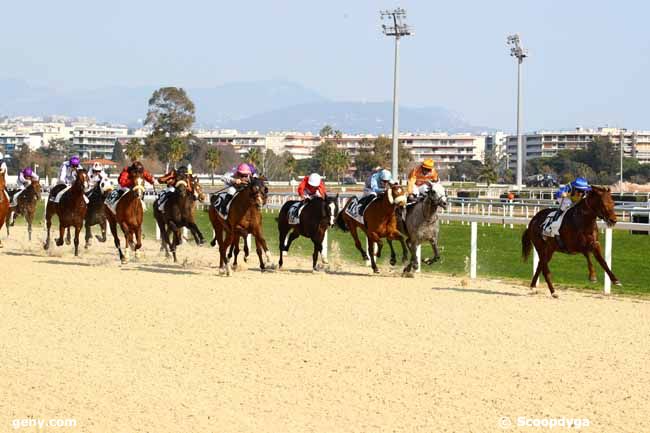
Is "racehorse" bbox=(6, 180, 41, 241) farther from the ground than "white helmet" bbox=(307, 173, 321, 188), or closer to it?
closer to it

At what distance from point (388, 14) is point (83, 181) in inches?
1364

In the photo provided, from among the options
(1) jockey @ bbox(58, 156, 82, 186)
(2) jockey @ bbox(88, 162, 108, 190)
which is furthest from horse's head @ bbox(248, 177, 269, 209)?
(1) jockey @ bbox(58, 156, 82, 186)

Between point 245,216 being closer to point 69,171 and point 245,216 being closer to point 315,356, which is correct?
point 69,171

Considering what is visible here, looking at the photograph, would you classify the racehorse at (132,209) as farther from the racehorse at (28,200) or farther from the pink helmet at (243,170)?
the racehorse at (28,200)

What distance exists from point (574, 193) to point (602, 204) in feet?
2.67

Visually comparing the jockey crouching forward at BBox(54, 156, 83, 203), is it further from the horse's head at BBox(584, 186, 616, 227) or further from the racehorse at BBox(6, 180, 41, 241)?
the horse's head at BBox(584, 186, 616, 227)

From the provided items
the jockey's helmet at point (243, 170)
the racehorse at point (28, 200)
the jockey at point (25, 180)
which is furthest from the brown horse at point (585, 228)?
the jockey at point (25, 180)

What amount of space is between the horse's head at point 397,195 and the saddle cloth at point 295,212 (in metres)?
1.99

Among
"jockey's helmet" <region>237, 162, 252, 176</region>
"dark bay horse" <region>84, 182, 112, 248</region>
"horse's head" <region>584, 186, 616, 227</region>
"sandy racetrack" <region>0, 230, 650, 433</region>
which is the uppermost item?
"jockey's helmet" <region>237, 162, 252, 176</region>

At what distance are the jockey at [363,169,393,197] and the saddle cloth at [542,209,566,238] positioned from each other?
338 centimetres

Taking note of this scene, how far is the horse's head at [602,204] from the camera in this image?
12367mm

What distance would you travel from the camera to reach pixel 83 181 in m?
18.7

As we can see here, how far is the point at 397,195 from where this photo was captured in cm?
1530

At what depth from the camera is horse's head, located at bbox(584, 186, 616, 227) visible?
12.4 m
